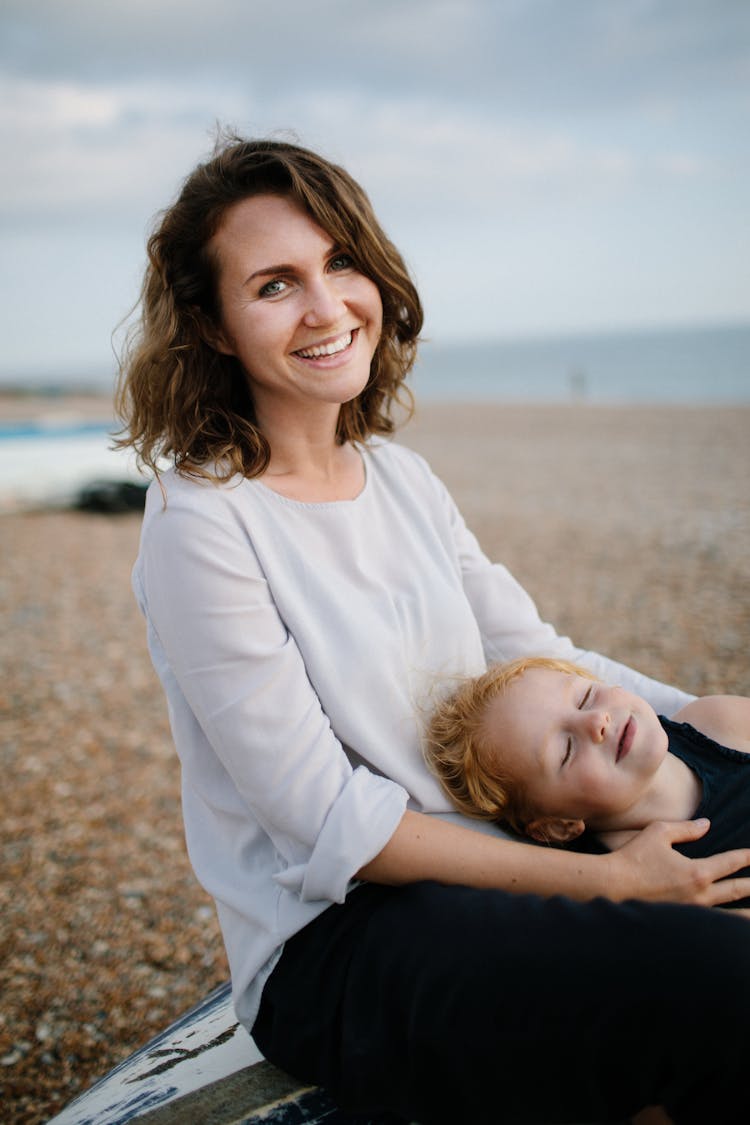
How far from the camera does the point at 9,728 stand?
545 centimetres

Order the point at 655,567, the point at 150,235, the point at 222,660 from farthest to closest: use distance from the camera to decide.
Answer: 1. the point at 655,567
2. the point at 150,235
3. the point at 222,660

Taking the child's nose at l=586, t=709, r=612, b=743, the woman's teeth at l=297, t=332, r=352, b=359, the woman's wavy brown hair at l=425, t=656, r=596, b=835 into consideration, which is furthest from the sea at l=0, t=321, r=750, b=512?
the child's nose at l=586, t=709, r=612, b=743

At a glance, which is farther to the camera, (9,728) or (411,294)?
(9,728)

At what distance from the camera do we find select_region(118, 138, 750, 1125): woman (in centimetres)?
157

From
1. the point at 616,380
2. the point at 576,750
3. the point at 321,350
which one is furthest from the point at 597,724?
the point at 616,380

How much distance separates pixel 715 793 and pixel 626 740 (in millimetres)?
259

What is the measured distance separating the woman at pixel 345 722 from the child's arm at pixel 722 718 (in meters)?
0.11

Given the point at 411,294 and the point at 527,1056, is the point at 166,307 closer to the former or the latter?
the point at 411,294

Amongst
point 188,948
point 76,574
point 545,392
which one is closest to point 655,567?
point 76,574

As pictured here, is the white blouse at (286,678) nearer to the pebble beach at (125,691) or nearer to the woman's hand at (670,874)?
the woman's hand at (670,874)

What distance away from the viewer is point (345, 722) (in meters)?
2.03

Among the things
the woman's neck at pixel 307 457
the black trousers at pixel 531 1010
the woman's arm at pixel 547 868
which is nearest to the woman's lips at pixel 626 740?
the woman's arm at pixel 547 868

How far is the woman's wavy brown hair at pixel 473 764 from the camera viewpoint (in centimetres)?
213

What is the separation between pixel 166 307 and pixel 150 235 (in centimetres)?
21
